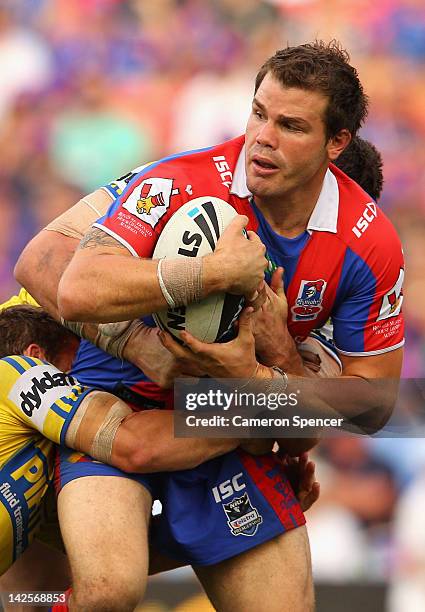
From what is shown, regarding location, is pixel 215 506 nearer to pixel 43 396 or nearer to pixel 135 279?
pixel 43 396

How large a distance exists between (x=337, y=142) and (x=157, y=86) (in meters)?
3.16

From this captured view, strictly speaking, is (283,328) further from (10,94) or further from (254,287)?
(10,94)

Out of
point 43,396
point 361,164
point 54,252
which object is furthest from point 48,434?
point 361,164

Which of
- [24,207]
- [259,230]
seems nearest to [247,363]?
[259,230]

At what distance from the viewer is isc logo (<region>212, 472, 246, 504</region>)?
147 inches

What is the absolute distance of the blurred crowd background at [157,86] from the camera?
636 centimetres

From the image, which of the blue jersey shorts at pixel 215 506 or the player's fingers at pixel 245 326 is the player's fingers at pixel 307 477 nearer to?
the blue jersey shorts at pixel 215 506

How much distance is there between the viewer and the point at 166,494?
3.72 meters

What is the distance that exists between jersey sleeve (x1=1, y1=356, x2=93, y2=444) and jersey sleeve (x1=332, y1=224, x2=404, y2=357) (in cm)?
91

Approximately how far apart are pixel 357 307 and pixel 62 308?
1.00 m

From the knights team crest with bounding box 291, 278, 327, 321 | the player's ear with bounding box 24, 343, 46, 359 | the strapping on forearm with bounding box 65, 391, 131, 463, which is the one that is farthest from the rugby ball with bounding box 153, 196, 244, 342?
the player's ear with bounding box 24, 343, 46, 359

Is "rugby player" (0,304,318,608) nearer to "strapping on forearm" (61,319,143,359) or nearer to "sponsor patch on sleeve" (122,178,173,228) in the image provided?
"strapping on forearm" (61,319,143,359)

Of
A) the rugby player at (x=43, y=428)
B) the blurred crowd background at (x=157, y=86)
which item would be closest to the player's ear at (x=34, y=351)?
the rugby player at (x=43, y=428)

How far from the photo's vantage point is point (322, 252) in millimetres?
3551
